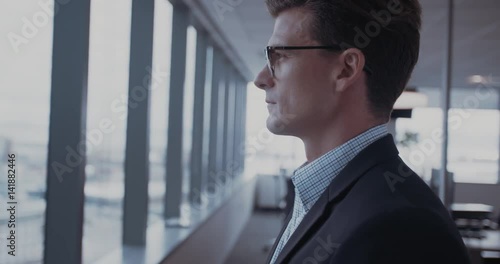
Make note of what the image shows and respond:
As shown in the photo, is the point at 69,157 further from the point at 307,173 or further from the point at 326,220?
the point at 326,220

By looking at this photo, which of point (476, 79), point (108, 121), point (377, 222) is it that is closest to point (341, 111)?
point (377, 222)

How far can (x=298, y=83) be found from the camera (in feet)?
2.79

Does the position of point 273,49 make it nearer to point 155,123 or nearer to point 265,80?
point 265,80

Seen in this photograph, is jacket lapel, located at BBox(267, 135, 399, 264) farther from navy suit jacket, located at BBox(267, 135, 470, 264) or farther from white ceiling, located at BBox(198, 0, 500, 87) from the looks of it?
white ceiling, located at BBox(198, 0, 500, 87)

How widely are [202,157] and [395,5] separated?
4.00 meters

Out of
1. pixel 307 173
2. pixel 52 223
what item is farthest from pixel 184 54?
pixel 307 173

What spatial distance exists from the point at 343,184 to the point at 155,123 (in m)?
2.65

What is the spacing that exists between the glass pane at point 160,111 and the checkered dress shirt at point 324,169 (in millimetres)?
2293

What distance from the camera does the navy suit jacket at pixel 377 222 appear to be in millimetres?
585

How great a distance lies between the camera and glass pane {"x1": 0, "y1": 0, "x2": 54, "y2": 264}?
4.68 feet

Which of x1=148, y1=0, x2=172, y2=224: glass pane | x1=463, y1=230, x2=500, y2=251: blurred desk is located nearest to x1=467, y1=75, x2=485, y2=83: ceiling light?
x1=463, y1=230, x2=500, y2=251: blurred desk

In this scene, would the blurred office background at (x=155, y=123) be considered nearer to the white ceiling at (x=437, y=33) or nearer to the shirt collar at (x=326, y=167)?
the white ceiling at (x=437, y=33)

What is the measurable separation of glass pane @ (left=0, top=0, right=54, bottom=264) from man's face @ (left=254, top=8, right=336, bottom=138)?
98cm

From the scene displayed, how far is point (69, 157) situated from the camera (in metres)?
1.72
